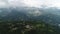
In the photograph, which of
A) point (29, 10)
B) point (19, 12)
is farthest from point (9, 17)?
point (29, 10)

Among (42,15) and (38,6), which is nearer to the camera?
(42,15)

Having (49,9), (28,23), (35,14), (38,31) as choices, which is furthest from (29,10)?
(38,31)

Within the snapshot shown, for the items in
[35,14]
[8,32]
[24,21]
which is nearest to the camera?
[8,32]

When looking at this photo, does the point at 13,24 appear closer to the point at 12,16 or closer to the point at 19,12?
the point at 12,16

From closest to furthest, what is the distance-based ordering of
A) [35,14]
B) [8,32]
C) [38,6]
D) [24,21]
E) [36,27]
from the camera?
[8,32], [36,27], [24,21], [35,14], [38,6]

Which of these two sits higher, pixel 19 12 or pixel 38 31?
pixel 19 12

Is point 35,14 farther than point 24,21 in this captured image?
Yes

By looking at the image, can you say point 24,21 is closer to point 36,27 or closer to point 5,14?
point 36,27

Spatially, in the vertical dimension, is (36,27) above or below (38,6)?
below

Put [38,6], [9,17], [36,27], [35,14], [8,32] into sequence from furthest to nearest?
[38,6]
[35,14]
[9,17]
[36,27]
[8,32]
